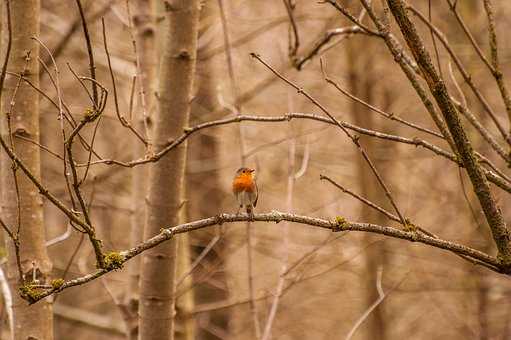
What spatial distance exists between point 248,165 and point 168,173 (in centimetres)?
544

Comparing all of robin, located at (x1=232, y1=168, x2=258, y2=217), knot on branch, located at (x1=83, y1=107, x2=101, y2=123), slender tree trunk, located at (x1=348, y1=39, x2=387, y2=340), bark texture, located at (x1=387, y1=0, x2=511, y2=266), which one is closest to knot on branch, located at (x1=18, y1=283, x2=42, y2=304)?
knot on branch, located at (x1=83, y1=107, x2=101, y2=123)

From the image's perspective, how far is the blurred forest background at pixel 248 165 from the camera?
2.83m

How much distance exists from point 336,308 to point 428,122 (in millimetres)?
3182

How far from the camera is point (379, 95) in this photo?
852 centimetres

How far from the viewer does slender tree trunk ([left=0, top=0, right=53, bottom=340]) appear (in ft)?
8.55

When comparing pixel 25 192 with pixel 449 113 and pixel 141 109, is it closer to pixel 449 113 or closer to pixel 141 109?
pixel 141 109

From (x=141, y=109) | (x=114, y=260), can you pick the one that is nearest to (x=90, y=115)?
(x=114, y=260)

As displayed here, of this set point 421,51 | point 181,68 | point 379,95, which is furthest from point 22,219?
point 379,95

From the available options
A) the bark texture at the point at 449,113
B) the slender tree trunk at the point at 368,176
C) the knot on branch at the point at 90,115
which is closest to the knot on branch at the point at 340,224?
the bark texture at the point at 449,113

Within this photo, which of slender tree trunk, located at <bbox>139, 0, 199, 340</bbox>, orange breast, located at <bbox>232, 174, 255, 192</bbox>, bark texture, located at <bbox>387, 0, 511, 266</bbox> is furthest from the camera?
orange breast, located at <bbox>232, 174, 255, 192</bbox>

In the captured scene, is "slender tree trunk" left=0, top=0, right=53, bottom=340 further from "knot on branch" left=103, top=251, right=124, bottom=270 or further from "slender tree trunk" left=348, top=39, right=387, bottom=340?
"slender tree trunk" left=348, top=39, right=387, bottom=340

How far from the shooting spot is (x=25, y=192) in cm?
266

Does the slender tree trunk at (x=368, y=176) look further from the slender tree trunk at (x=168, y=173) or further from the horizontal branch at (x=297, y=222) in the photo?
the horizontal branch at (x=297, y=222)

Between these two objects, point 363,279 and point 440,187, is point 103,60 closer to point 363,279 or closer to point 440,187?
point 363,279
